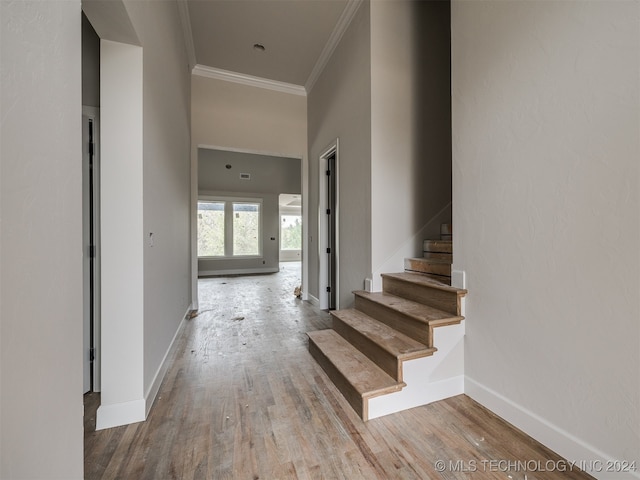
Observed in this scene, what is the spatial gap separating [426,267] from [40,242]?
94.9 inches

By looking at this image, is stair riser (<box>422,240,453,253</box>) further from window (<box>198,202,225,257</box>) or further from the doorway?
window (<box>198,202,225,257</box>)

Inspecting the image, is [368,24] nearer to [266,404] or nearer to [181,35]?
[181,35]

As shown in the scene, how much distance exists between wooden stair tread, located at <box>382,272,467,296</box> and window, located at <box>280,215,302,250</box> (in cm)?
920

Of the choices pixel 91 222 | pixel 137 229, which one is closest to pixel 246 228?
pixel 91 222

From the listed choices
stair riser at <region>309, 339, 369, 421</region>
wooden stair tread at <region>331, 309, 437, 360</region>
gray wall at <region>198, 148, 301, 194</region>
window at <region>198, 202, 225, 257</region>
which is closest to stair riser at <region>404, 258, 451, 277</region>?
wooden stair tread at <region>331, 309, 437, 360</region>

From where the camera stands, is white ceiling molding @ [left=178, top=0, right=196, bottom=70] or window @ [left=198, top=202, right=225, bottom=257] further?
window @ [left=198, top=202, right=225, bottom=257]

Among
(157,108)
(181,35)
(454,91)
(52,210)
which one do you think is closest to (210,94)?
(181,35)

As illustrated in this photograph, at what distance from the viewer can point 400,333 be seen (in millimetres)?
1949

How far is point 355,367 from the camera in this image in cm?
183

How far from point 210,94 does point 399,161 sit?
119 inches

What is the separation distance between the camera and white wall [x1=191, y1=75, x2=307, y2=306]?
3834 mm

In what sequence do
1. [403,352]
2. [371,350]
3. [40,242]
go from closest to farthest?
[40,242], [403,352], [371,350]

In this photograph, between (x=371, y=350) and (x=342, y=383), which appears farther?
(x=371, y=350)

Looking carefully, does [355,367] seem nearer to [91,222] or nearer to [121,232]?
[121,232]
